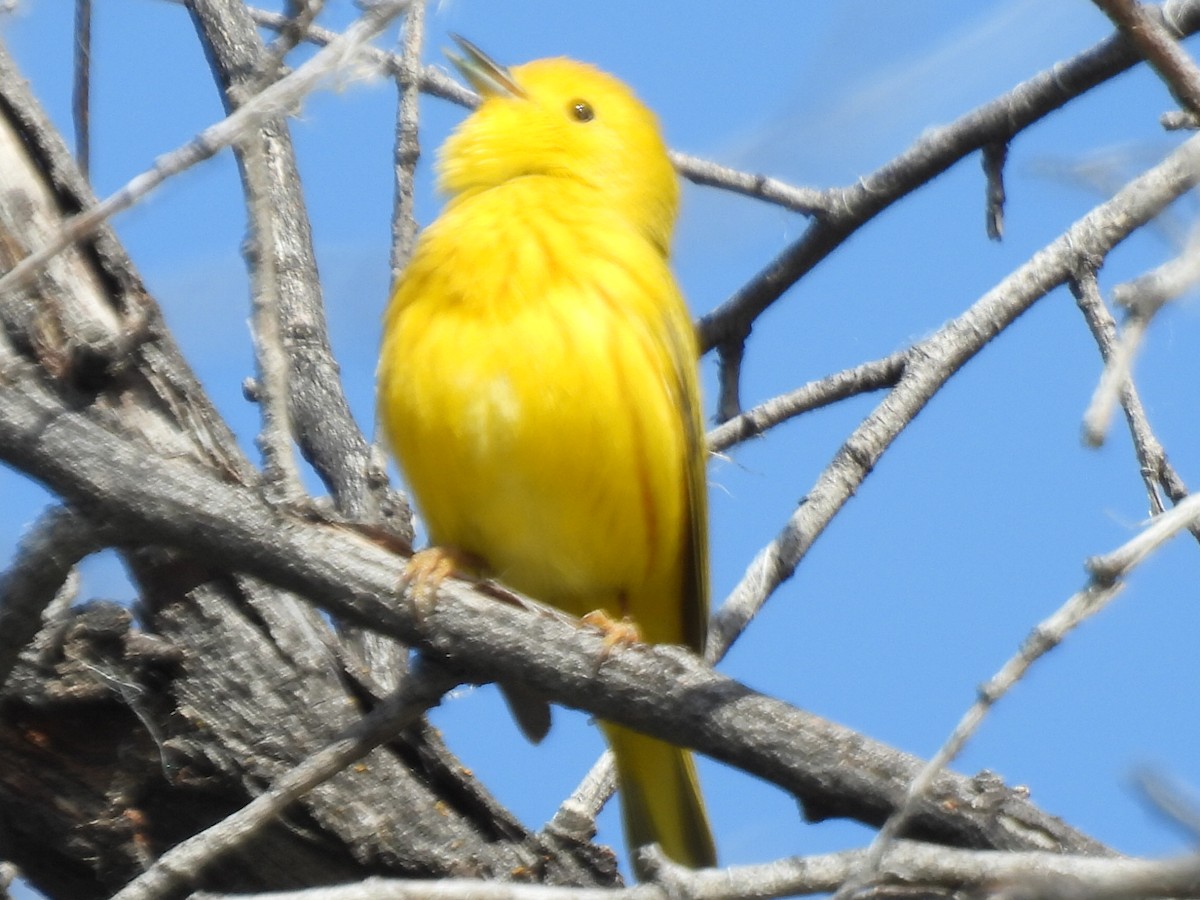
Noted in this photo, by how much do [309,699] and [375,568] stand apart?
24.2 inches

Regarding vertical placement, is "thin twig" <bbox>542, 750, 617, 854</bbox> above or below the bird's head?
below

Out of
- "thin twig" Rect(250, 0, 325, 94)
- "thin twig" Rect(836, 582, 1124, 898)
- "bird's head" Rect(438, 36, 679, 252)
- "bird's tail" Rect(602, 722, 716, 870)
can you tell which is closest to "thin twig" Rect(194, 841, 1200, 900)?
"thin twig" Rect(836, 582, 1124, 898)

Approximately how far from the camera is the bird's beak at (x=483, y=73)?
18.1 ft

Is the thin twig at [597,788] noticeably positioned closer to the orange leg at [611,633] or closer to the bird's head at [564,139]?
the orange leg at [611,633]

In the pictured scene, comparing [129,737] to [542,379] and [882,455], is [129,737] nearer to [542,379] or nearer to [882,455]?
[542,379]

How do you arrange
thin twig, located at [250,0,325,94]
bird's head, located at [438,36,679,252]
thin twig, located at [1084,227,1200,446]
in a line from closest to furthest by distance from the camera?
1. thin twig, located at [1084,227,1200,446]
2. thin twig, located at [250,0,325,94]
3. bird's head, located at [438,36,679,252]

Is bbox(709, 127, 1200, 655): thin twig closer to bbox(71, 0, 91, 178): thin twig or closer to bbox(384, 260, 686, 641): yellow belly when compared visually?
bbox(384, 260, 686, 641): yellow belly

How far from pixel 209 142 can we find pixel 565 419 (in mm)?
1911

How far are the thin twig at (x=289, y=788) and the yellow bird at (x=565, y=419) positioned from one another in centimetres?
110

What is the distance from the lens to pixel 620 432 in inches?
170

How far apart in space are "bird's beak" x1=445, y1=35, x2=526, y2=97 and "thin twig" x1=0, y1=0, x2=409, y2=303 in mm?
3025

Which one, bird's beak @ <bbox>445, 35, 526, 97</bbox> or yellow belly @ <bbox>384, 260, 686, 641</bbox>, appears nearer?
yellow belly @ <bbox>384, 260, 686, 641</bbox>

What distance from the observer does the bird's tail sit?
4.57 metres

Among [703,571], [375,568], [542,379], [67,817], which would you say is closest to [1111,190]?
[375,568]
